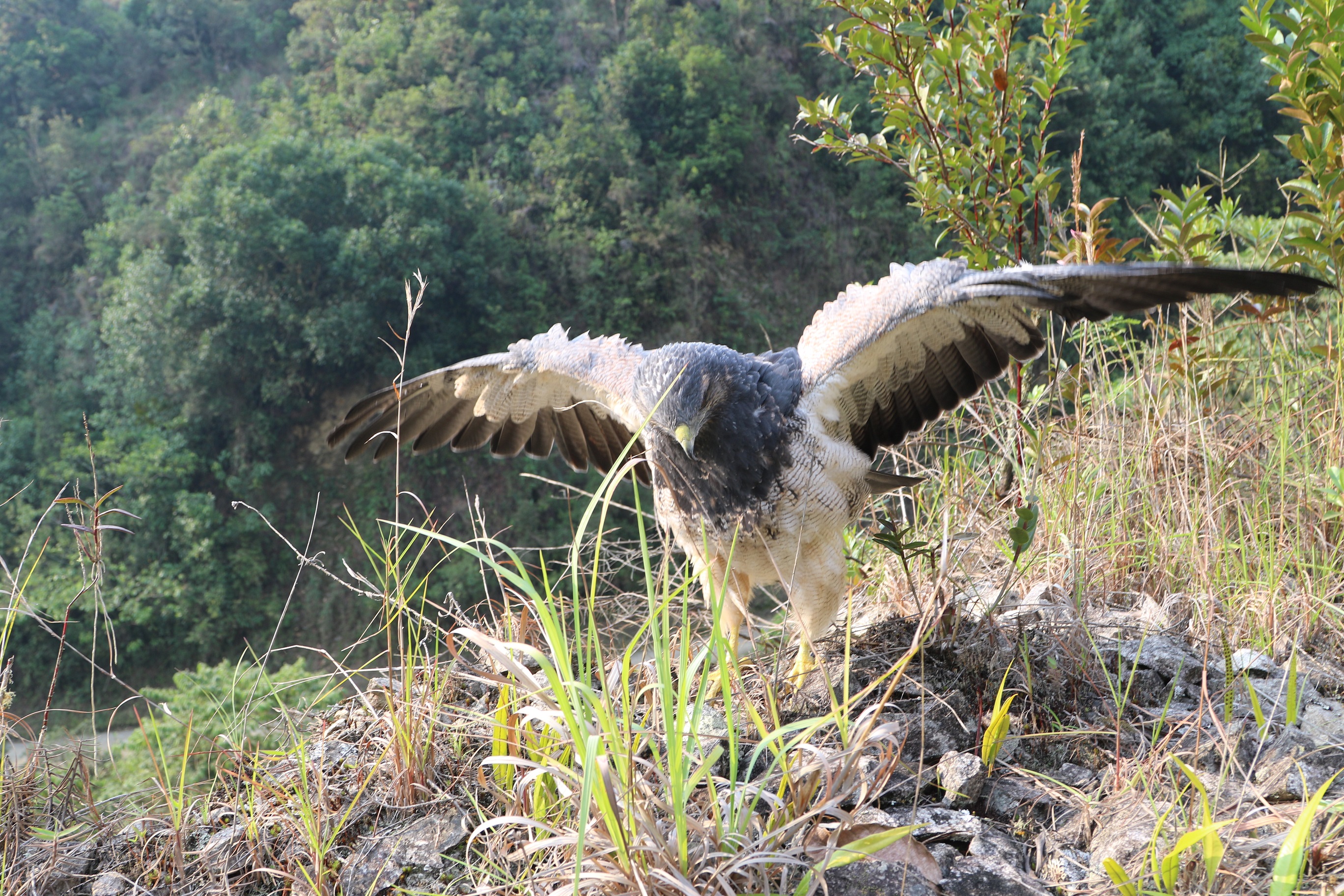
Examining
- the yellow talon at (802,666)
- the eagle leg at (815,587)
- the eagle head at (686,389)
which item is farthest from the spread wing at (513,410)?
the yellow talon at (802,666)

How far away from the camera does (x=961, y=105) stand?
350 centimetres

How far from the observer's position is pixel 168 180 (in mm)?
19844

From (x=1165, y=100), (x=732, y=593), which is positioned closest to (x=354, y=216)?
(x=732, y=593)

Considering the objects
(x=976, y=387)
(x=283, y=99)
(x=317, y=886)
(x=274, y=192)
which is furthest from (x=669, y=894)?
(x=283, y=99)

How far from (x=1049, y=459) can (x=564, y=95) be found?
2015 cm

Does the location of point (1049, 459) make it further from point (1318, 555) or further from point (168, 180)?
point (168, 180)

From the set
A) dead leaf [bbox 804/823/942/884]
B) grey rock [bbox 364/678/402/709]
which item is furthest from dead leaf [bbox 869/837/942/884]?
grey rock [bbox 364/678/402/709]

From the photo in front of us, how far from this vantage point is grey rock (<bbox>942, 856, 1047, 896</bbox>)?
1.71 m

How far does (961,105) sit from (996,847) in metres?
2.80

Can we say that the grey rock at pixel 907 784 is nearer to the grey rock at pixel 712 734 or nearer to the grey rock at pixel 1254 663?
the grey rock at pixel 712 734

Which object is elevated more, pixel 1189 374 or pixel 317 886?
pixel 1189 374

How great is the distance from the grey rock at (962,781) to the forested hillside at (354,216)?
13675 mm

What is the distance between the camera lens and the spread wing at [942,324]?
2.27 metres

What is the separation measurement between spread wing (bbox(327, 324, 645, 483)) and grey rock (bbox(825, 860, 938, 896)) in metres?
1.62
